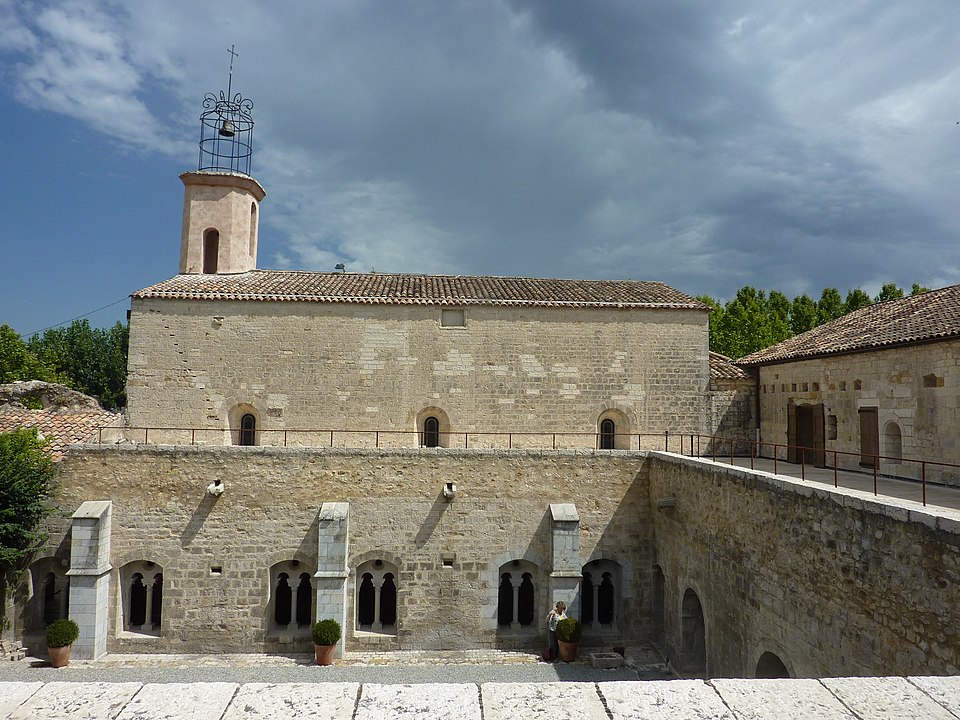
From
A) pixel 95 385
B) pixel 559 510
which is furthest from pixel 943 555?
pixel 95 385

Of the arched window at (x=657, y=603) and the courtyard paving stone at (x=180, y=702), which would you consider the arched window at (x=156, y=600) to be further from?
the courtyard paving stone at (x=180, y=702)

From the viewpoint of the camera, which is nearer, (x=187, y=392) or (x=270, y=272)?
(x=187, y=392)

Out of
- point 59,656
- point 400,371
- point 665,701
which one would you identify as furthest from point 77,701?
point 400,371

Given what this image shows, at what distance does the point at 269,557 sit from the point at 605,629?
9.50 meters

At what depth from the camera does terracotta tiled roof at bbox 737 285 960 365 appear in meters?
13.6

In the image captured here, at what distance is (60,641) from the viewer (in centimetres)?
1419

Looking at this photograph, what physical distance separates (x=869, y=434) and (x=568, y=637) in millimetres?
9417

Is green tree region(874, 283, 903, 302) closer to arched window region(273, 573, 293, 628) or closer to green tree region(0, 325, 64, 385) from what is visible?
arched window region(273, 573, 293, 628)

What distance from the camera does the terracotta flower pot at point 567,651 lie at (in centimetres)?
1492

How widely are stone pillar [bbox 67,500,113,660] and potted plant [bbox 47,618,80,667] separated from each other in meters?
0.24

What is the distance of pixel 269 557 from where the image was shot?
15.7m

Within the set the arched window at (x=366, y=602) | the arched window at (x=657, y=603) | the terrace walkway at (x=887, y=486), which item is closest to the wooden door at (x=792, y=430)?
the terrace walkway at (x=887, y=486)

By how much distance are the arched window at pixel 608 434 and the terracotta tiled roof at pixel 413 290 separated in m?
4.18

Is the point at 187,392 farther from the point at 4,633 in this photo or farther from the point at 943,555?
the point at 943,555
